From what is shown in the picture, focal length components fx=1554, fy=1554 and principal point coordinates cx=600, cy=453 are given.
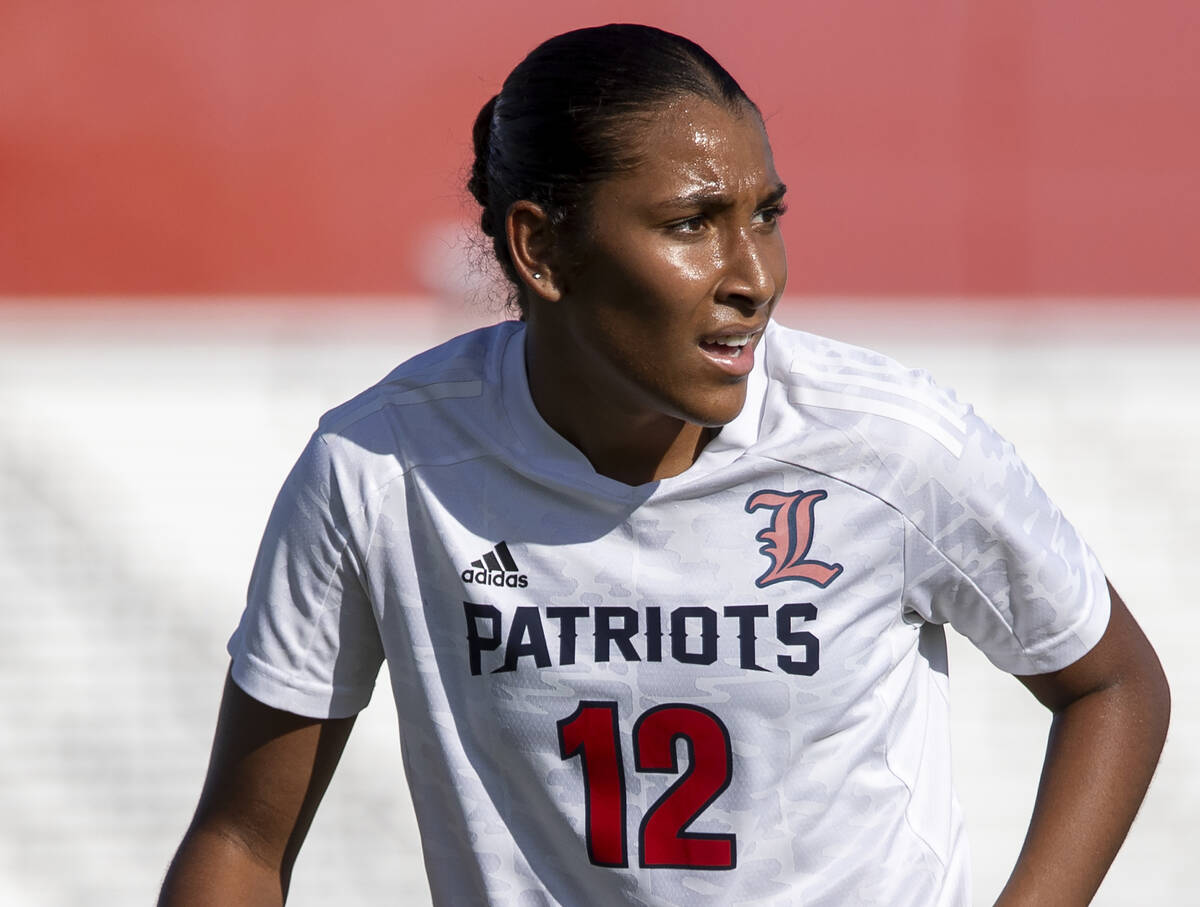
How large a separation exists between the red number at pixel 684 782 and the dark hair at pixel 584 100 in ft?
2.03

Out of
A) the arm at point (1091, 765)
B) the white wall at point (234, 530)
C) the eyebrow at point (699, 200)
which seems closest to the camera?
the eyebrow at point (699, 200)

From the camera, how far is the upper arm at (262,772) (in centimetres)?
201

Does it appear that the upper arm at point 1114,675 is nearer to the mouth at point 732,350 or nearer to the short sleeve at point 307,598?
the mouth at point 732,350

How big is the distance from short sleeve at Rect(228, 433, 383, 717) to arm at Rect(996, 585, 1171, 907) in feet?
2.84

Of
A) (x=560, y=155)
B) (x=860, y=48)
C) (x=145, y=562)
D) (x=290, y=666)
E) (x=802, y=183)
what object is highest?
(x=860, y=48)

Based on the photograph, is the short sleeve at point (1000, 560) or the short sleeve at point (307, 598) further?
the short sleeve at point (307, 598)

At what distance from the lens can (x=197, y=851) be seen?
79.9 inches

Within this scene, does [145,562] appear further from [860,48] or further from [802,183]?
[860,48]

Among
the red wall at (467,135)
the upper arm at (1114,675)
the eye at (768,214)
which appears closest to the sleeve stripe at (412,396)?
the eye at (768,214)

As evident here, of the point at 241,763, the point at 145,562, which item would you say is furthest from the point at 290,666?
the point at 145,562

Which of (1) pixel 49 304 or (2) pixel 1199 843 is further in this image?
(1) pixel 49 304

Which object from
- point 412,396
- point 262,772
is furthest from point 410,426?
point 262,772

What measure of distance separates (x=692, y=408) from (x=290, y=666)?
2.02ft

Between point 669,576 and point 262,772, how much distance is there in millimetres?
604
